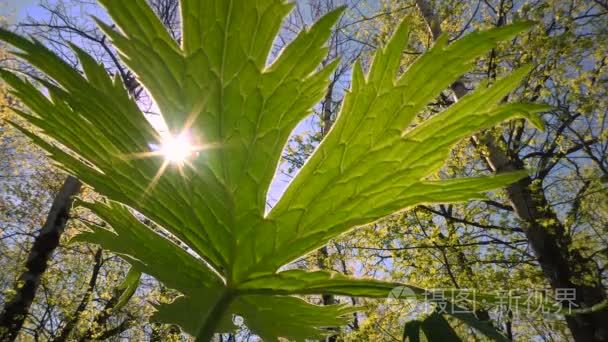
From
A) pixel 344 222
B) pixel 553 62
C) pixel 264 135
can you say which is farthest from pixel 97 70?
pixel 553 62

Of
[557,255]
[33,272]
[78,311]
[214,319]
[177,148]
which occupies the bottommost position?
[214,319]

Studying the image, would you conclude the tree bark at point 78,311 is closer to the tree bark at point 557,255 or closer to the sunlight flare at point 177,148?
the tree bark at point 557,255

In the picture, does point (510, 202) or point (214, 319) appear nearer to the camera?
point (214, 319)

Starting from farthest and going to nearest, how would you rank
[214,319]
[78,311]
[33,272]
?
[78,311], [33,272], [214,319]

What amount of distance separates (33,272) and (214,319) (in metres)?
8.04

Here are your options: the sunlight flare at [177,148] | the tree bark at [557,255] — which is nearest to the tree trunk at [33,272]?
the tree bark at [557,255]

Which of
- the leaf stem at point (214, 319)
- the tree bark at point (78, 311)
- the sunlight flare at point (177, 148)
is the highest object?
the tree bark at point (78, 311)

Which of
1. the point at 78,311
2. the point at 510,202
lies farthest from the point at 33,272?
the point at 510,202

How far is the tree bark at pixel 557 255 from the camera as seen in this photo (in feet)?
15.9

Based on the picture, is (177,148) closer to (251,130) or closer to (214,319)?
(251,130)

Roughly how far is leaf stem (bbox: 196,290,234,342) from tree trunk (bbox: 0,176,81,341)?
276 inches

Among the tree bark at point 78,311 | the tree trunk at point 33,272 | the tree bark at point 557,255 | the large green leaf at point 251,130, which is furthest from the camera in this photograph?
the tree bark at point 78,311

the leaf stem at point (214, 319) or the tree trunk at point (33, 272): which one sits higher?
the tree trunk at point (33, 272)

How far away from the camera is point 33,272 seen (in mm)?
7145
